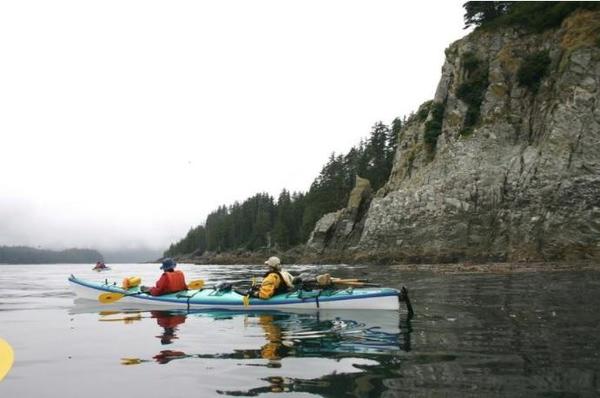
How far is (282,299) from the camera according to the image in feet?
49.6

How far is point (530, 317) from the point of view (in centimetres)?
1204

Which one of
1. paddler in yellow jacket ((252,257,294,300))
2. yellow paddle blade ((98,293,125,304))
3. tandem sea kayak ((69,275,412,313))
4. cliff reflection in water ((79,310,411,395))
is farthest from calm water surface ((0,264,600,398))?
yellow paddle blade ((98,293,125,304))

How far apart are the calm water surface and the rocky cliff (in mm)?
22159

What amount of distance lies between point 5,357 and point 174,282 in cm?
804

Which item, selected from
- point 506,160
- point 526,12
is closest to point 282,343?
point 506,160

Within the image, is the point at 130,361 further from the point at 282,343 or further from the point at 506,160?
the point at 506,160

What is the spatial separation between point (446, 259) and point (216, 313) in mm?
28897

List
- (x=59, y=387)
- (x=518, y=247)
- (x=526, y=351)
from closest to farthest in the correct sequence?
1. (x=59, y=387)
2. (x=526, y=351)
3. (x=518, y=247)

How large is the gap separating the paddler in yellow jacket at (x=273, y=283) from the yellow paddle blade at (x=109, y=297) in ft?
18.8

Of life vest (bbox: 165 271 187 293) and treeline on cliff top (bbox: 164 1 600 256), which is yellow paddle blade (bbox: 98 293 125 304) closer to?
life vest (bbox: 165 271 187 293)

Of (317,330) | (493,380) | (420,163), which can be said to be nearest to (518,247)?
(420,163)

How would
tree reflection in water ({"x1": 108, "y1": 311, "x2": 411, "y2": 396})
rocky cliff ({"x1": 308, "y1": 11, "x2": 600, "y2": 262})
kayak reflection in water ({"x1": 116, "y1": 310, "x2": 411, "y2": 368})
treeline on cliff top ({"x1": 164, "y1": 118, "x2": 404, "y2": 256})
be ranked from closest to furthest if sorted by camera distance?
tree reflection in water ({"x1": 108, "y1": 311, "x2": 411, "y2": 396})
kayak reflection in water ({"x1": 116, "y1": 310, "x2": 411, "y2": 368})
rocky cliff ({"x1": 308, "y1": 11, "x2": 600, "y2": 262})
treeline on cliff top ({"x1": 164, "y1": 118, "x2": 404, "y2": 256})

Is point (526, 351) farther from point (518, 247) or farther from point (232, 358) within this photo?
point (518, 247)

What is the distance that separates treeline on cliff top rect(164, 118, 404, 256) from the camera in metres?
84.6
